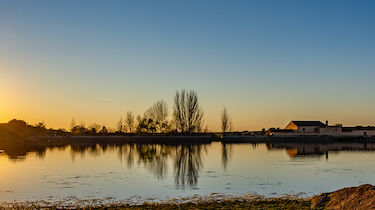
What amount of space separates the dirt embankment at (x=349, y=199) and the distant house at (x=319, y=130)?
96.6m

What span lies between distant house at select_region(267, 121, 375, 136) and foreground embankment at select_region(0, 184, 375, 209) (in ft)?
312

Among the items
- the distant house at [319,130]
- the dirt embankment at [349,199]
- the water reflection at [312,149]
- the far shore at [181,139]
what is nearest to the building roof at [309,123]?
the distant house at [319,130]

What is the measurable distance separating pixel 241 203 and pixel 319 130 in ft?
344

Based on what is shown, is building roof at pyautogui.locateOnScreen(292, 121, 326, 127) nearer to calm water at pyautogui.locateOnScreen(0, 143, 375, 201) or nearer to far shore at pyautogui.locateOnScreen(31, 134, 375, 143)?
far shore at pyautogui.locateOnScreen(31, 134, 375, 143)

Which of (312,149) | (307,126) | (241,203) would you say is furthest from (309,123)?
(241,203)

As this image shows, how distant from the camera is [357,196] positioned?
49.6 feet

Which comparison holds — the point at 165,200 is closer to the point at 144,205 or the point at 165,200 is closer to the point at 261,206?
the point at 144,205

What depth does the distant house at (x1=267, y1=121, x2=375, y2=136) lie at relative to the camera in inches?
4432

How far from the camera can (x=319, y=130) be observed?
115 m

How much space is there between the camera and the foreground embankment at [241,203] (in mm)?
15055

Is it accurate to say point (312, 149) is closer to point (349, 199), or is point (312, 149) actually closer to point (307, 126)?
point (307, 126)

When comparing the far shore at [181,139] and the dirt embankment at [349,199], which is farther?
the far shore at [181,139]

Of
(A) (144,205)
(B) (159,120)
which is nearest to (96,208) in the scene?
(A) (144,205)

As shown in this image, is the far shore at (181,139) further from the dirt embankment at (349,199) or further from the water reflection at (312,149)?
the dirt embankment at (349,199)
